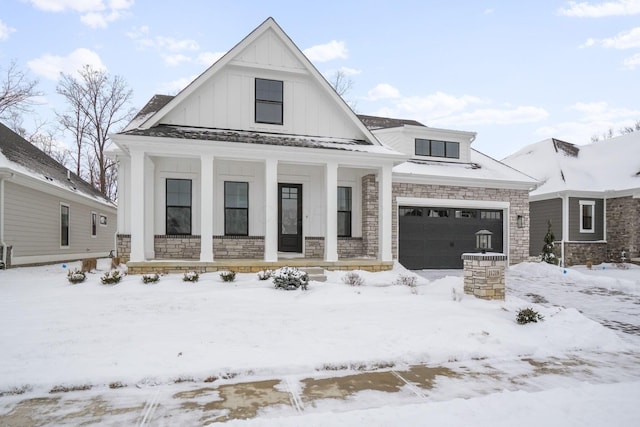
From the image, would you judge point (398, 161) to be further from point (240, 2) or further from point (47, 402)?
point (47, 402)

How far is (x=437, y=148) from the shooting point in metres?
15.5

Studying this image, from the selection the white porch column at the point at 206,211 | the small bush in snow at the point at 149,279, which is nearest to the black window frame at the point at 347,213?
the white porch column at the point at 206,211

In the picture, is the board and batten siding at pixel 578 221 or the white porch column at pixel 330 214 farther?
the board and batten siding at pixel 578 221

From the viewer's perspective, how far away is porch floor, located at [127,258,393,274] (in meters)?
9.48

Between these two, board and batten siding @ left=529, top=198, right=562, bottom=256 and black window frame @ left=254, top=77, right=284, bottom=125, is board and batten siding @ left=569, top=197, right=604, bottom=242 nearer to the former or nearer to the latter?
board and batten siding @ left=529, top=198, right=562, bottom=256

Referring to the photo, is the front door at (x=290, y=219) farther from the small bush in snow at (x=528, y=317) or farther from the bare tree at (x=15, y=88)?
the bare tree at (x=15, y=88)

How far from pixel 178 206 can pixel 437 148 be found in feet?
34.2

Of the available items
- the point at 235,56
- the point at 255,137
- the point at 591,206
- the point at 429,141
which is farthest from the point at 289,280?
the point at 591,206

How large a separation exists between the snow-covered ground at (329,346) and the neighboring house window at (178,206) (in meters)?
3.49

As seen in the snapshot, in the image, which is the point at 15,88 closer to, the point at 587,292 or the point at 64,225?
the point at 64,225

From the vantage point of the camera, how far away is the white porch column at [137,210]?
372 inches

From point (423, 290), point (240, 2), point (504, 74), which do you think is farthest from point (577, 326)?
point (240, 2)

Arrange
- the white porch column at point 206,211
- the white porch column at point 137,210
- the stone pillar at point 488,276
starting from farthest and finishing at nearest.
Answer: the white porch column at point 206,211, the white porch column at point 137,210, the stone pillar at point 488,276

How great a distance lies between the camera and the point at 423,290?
863cm
